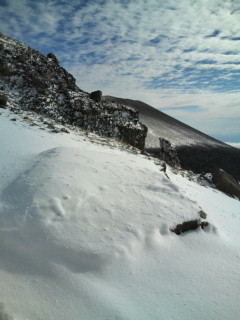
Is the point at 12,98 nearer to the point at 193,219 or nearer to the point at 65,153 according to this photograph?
the point at 65,153

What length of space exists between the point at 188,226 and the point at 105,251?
1.66m

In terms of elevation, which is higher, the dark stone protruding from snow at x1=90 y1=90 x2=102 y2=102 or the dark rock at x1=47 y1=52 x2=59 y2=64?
the dark rock at x1=47 y1=52 x2=59 y2=64

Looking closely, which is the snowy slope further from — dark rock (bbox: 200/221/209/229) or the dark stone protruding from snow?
dark rock (bbox: 200/221/209/229)

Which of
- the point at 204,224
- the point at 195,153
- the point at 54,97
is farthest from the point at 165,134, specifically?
the point at 204,224

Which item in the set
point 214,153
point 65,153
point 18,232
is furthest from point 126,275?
point 214,153

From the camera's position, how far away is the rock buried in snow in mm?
3504

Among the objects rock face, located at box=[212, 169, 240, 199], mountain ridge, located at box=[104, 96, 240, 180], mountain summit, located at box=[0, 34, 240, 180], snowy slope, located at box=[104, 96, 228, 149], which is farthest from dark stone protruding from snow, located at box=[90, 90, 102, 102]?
snowy slope, located at box=[104, 96, 228, 149]

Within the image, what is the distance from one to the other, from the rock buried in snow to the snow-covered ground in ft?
0.26

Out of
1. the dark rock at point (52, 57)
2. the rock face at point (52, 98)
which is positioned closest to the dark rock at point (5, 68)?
the rock face at point (52, 98)

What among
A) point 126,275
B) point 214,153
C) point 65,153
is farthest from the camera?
point 214,153

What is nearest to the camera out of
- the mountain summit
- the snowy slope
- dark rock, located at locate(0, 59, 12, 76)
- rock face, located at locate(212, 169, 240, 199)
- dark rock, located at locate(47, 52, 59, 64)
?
rock face, located at locate(212, 169, 240, 199)

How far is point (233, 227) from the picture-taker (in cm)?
446

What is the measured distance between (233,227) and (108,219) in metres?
2.95

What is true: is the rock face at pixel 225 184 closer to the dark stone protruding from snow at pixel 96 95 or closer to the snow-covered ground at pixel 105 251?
the snow-covered ground at pixel 105 251
